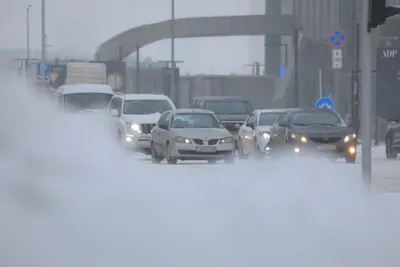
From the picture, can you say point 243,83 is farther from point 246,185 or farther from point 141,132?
point 246,185

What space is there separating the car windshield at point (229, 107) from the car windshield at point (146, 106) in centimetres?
438

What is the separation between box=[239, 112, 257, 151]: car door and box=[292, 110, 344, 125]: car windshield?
292 centimetres

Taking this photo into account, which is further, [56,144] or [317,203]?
[317,203]

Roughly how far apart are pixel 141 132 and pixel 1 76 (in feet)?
89.1

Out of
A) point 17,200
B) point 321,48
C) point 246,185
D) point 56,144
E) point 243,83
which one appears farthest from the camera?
point 243,83

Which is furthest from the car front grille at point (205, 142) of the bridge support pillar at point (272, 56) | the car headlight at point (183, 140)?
the bridge support pillar at point (272, 56)

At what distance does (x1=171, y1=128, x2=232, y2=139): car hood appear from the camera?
92.2ft

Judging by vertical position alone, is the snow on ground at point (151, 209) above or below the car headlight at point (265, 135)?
above

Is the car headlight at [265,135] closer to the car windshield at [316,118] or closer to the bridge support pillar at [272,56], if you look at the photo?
the car windshield at [316,118]

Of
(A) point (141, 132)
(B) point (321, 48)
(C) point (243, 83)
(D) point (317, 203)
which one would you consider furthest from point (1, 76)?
(C) point (243, 83)

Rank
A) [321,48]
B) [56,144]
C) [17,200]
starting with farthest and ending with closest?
[321,48]
[56,144]
[17,200]

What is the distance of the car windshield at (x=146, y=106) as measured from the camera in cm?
3375

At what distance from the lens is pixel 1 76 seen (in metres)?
5.00

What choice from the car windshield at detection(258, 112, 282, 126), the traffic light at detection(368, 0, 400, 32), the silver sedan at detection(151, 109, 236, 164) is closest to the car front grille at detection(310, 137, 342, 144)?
the silver sedan at detection(151, 109, 236, 164)
